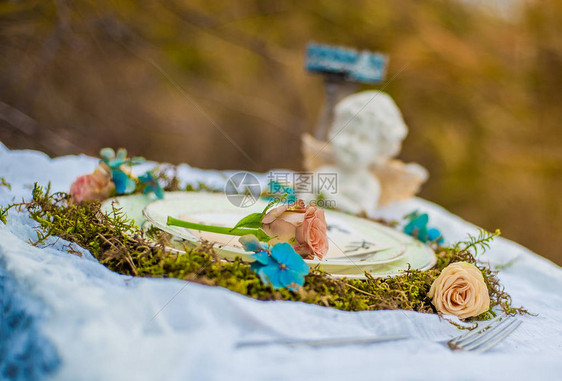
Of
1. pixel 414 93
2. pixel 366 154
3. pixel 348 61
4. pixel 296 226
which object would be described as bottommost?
pixel 296 226

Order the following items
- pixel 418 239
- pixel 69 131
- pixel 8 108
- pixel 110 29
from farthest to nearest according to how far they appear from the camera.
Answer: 1. pixel 69 131
2. pixel 110 29
3. pixel 8 108
4. pixel 418 239

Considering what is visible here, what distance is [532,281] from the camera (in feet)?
3.30

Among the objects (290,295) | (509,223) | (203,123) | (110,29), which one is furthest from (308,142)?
(509,223)

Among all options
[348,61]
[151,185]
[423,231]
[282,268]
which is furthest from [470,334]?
[348,61]

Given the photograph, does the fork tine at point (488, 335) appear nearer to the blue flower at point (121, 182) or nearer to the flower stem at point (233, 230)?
the flower stem at point (233, 230)

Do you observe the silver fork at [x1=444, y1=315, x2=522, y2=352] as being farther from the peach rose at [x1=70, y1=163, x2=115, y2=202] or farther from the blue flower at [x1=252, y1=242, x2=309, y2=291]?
the peach rose at [x1=70, y1=163, x2=115, y2=202]

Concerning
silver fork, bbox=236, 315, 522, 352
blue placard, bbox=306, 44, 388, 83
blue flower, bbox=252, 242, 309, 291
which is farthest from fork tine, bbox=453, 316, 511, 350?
blue placard, bbox=306, 44, 388, 83

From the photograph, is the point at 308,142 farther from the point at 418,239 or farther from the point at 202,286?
the point at 202,286

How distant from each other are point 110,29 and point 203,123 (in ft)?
2.85

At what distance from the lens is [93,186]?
0.95m

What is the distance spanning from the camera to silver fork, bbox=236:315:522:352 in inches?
20.2

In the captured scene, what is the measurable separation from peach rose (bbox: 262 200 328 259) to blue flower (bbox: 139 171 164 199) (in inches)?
15.6

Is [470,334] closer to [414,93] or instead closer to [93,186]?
[93,186]

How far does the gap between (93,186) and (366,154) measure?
2.72 ft
